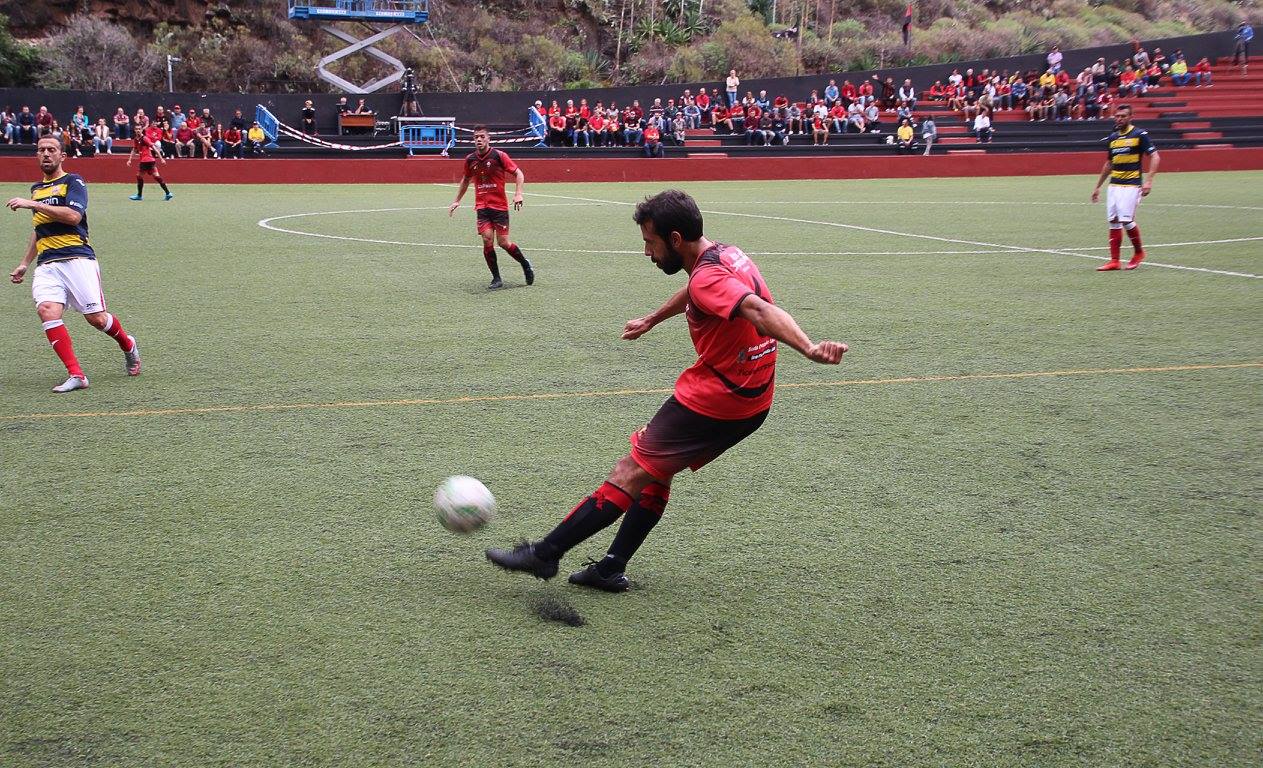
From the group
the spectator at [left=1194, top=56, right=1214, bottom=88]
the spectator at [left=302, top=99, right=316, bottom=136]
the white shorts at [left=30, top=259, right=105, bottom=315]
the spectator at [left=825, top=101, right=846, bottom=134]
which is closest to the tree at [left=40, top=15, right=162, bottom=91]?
the spectator at [left=302, top=99, right=316, bottom=136]

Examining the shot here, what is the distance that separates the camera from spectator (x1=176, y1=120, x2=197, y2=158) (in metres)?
34.6

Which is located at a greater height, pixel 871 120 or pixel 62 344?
pixel 871 120

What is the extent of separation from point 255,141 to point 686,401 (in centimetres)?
3439

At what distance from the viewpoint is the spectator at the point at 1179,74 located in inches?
A: 1841

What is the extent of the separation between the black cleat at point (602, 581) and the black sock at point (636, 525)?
→ 3 cm

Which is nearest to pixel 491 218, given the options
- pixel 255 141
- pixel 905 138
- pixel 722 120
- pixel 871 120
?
pixel 255 141

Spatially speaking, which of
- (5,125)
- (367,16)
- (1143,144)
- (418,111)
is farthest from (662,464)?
(367,16)

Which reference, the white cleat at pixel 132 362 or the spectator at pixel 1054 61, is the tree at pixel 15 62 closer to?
the white cleat at pixel 132 362

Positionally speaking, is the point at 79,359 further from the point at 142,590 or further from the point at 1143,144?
the point at 1143,144

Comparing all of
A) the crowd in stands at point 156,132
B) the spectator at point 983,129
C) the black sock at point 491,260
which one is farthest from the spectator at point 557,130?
the black sock at point 491,260

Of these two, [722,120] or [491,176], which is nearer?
[491,176]

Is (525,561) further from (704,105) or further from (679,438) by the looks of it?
(704,105)

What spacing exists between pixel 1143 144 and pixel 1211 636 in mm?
11851

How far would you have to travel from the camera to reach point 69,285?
8.73 m
